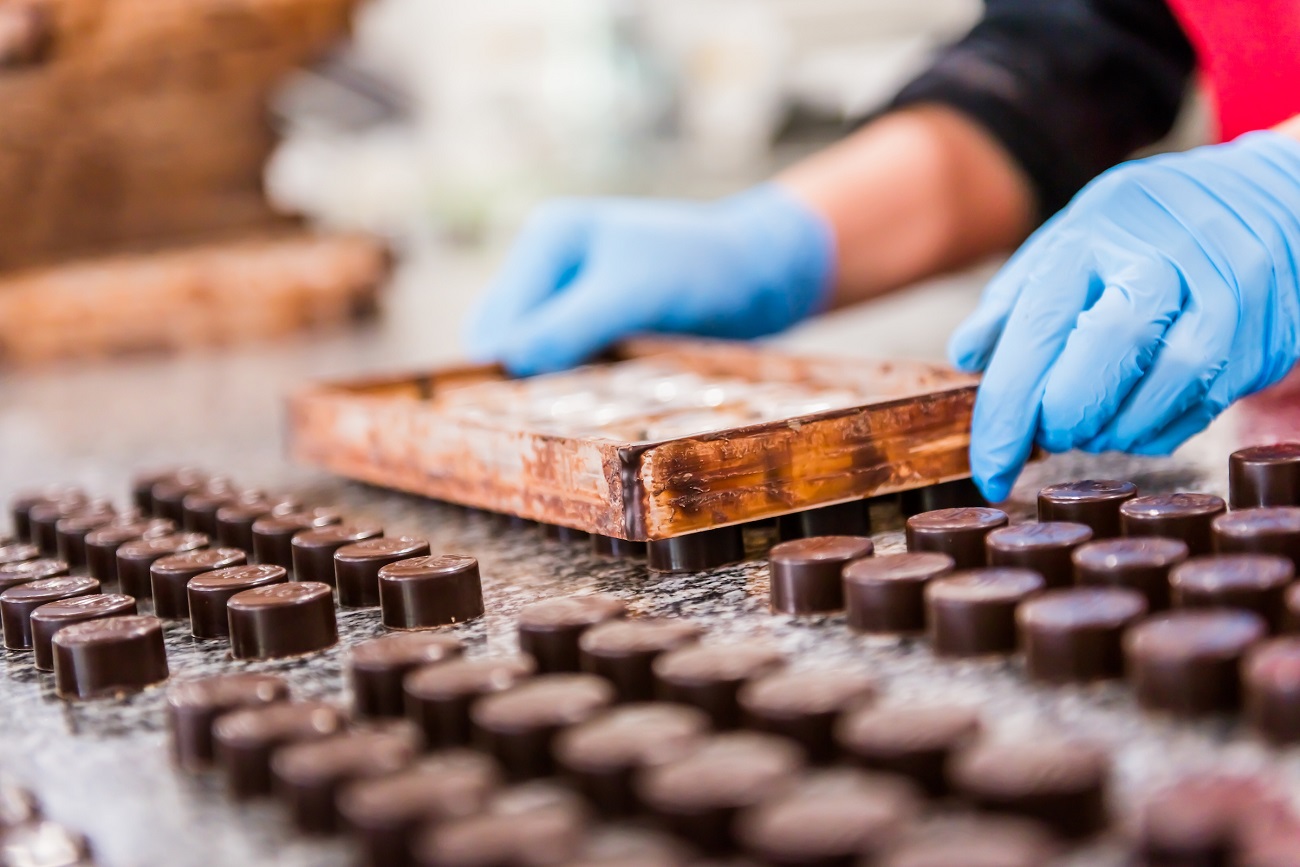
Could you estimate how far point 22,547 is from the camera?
163 centimetres

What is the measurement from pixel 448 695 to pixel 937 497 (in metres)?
0.76

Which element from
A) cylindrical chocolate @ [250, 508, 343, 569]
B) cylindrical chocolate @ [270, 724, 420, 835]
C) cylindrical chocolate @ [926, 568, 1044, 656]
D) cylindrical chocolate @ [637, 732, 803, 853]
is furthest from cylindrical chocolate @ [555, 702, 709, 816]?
cylindrical chocolate @ [250, 508, 343, 569]

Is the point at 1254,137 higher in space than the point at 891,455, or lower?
higher

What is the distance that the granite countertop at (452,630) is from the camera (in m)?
0.82

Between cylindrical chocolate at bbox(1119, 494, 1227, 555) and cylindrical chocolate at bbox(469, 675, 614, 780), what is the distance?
0.55 m

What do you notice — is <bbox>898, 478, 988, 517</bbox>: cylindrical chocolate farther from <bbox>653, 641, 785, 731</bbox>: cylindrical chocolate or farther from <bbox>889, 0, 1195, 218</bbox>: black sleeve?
<bbox>889, 0, 1195, 218</bbox>: black sleeve

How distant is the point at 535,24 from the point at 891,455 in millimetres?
7909

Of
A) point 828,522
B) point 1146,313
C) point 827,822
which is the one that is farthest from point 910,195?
point 827,822

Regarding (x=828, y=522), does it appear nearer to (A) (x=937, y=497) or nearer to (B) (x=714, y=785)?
(A) (x=937, y=497)

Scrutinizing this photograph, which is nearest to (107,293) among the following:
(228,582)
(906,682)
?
(228,582)

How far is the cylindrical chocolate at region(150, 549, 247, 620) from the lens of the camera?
1.32m

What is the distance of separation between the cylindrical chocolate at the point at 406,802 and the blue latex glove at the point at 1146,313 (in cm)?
83

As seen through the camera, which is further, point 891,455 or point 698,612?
point 891,455

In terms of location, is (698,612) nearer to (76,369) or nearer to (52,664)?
(52,664)
